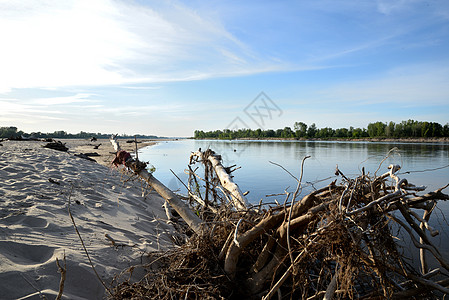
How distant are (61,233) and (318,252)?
327 centimetres

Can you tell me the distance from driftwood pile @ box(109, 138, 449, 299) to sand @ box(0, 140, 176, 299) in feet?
1.80

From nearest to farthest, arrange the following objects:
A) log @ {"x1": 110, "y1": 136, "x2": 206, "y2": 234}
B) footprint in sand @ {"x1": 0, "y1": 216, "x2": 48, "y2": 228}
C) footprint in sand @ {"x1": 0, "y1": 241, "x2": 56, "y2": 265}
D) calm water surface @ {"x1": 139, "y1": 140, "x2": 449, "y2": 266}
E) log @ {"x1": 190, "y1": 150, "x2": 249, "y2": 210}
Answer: footprint in sand @ {"x1": 0, "y1": 241, "x2": 56, "y2": 265} → footprint in sand @ {"x1": 0, "y1": 216, "x2": 48, "y2": 228} → log @ {"x1": 110, "y1": 136, "x2": 206, "y2": 234} → log @ {"x1": 190, "y1": 150, "x2": 249, "y2": 210} → calm water surface @ {"x1": 139, "y1": 140, "x2": 449, "y2": 266}

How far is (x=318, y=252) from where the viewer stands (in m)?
1.97

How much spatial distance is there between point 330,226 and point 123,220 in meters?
4.11

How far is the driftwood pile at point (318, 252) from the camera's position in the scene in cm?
182

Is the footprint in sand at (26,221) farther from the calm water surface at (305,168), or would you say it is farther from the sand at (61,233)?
the calm water surface at (305,168)

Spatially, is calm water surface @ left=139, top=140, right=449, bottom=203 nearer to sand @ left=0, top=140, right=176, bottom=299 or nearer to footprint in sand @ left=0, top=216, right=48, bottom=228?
sand @ left=0, top=140, right=176, bottom=299

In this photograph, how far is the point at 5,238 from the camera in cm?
305

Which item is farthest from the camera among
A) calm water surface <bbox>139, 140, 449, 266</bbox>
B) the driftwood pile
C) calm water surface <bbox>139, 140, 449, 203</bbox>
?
calm water surface <bbox>139, 140, 449, 203</bbox>

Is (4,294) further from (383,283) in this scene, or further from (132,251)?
(383,283)

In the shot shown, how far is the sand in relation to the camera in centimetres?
257

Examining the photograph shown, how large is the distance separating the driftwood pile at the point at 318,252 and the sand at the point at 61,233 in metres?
0.55

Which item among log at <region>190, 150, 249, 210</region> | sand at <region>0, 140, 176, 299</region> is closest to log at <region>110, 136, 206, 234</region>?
sand at <region>0, 140, 176, 299</region>

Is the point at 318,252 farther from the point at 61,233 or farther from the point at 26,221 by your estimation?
the point at 26,221
